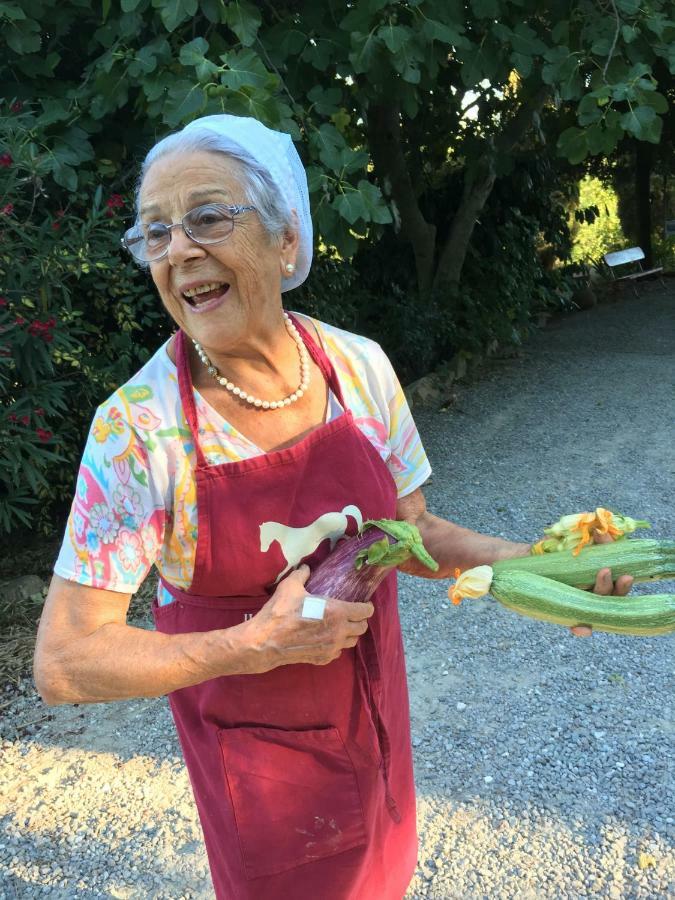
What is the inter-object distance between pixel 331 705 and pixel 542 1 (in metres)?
Result: 4.95

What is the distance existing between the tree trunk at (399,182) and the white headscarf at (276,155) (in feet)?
19.2

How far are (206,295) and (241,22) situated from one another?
3.13 meters

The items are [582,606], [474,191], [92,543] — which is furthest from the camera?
[474,191]

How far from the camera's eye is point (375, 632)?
6.11ft

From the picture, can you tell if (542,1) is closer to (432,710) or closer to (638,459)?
(638,459)

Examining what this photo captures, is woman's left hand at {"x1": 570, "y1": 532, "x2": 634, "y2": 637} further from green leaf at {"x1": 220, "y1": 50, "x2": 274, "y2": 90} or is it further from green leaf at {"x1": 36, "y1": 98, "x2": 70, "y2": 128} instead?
green leaf at {"x1": 36, "y1": 98, "x2": 70, "y2": 128}

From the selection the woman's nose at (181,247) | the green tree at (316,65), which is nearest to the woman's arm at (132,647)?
the woman's nose at (181,247)

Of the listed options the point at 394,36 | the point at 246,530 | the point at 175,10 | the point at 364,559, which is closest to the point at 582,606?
the point at 364,559

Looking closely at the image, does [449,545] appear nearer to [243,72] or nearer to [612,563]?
[612,563]

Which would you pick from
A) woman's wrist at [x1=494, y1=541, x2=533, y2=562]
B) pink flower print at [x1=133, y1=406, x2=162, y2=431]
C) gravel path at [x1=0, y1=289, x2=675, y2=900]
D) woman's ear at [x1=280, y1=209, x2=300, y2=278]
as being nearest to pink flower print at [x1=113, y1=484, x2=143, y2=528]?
pink flower print at [x1=133, y1=406, x2=162, y2=431]

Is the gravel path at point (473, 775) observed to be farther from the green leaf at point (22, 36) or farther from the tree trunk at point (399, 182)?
the tree trunk at point (399, 182)

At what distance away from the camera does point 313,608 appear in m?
1.49

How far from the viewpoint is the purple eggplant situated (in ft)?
5.11

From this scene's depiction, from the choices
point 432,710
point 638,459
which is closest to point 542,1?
point 638,459
